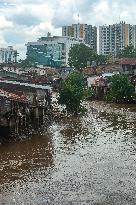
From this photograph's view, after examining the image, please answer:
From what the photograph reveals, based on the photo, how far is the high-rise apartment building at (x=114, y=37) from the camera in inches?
6063

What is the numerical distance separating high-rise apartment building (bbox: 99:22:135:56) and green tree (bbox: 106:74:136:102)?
108 m

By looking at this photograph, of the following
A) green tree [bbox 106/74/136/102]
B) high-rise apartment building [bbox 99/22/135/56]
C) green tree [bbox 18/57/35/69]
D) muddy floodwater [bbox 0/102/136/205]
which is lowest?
muddy floodwater [bbox 0/102/136/205]

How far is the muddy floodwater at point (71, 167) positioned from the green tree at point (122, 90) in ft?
48.9

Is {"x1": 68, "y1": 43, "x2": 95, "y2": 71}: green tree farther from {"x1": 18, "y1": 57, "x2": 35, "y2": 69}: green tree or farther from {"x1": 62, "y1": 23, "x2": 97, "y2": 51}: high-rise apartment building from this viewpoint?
{"x1": 62, "y1": 23, "x2": 97, "y2": 51}: high-rise apartment building

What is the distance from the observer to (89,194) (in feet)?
49.0

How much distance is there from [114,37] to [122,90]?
114 meters

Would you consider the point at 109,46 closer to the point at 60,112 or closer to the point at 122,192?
the point at 60,112

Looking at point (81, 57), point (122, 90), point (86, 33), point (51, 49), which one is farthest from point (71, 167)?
point (86, 33)

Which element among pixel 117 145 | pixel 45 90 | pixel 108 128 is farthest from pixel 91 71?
pixel 117 145

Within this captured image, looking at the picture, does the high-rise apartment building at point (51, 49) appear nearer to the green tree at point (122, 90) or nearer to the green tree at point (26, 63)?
the green tree at point (26, 63)

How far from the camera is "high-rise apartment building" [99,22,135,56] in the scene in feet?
505

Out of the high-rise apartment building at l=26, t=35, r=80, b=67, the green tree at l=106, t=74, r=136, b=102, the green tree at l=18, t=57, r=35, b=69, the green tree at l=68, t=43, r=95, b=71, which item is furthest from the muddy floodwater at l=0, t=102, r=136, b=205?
the high-rise apartment building at l=26, t=35, r=80, b=67

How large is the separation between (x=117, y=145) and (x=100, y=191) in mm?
8440

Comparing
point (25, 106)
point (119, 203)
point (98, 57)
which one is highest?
point (98, 57)
